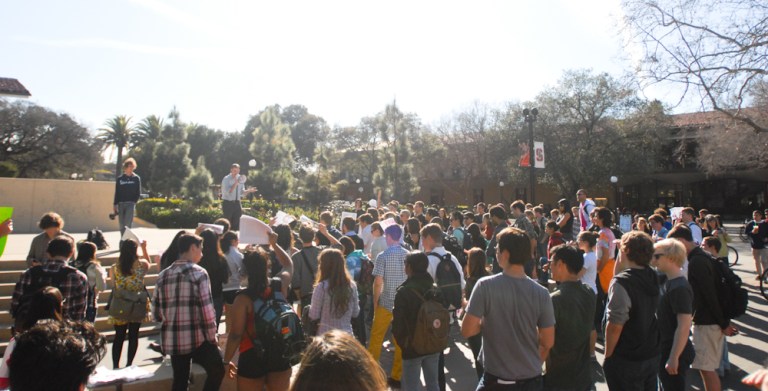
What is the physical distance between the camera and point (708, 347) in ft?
14.8

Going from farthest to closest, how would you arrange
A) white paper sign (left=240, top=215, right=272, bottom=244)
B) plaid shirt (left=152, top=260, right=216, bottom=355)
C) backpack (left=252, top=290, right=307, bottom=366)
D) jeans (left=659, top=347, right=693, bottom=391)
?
white paper sign (left=240, top=215, right=272, bottom=244) < jeans (left=659, top=347, right=693, bottom=391) < plaid shirt (left=152, top=260, right=216, bottom=355) < backpack (left=252, top=290, right=307, bottom=366)

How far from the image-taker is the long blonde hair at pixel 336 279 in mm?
4586

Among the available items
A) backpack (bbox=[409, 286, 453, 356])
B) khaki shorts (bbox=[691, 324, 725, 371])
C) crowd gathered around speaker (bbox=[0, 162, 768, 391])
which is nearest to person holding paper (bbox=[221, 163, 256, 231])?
crowd gathered around speaker (bbox=[0, 162, 768, 391])

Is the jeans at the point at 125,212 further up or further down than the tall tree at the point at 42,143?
further down

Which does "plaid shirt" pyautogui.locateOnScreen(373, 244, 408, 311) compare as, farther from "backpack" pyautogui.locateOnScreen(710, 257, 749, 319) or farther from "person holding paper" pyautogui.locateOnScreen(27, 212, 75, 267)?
"person holding paper" pyautogui.locateOnScreen(27, 212, 75, 267)

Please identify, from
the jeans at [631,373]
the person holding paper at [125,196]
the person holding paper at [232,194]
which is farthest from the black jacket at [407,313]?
the person holding paper at [232,194]

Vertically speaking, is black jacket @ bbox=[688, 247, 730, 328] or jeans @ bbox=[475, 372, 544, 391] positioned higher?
black jacket @ bbox=[688, 247, 730, 328]

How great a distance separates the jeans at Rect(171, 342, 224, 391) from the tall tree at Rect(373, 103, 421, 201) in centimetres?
3294

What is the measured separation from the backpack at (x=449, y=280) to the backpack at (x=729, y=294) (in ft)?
8.09

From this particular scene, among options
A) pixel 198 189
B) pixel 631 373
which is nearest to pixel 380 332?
pixel 631 373

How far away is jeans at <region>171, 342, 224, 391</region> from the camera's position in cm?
407

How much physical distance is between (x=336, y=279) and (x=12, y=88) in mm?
21531

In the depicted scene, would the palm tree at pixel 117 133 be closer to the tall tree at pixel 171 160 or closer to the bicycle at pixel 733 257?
the tall tree at pixel 171 160

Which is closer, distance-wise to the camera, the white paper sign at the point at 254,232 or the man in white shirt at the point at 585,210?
the white paper sign at the point at 254,232
